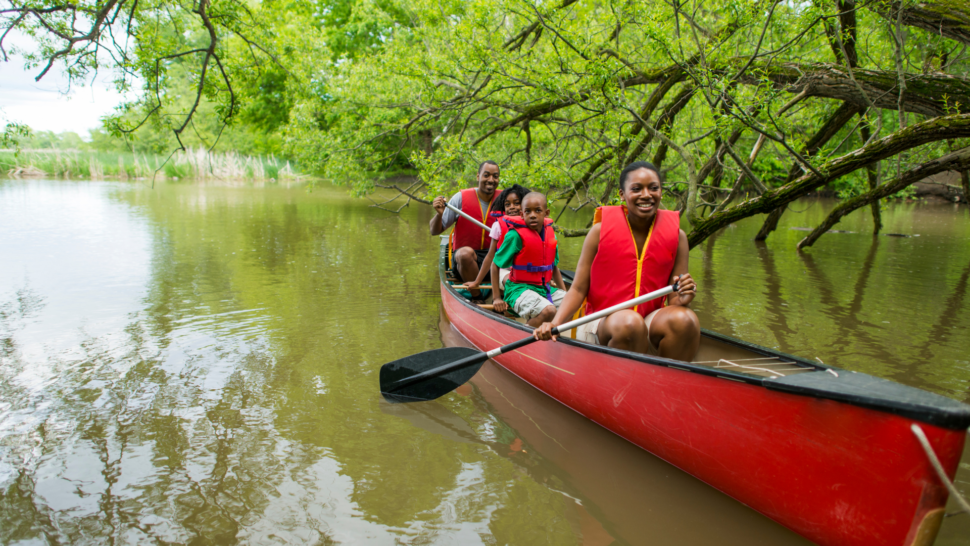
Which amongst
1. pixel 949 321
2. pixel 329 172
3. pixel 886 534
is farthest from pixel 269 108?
pixel 886 534

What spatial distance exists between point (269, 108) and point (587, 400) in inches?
862

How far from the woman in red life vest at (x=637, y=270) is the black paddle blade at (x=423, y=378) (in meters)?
0.65

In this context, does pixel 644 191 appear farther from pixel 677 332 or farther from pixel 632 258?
pixel 677 332

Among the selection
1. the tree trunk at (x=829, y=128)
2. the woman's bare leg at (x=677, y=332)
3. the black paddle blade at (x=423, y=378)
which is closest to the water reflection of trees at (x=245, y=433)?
the black paddle blade at (x=423, y=378)

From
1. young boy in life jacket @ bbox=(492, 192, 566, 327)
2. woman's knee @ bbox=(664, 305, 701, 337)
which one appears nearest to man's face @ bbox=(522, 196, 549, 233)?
young boy in life jacket @ bbox=(492, 192, 566, 327)

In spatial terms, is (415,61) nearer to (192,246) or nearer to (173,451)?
(192,246)

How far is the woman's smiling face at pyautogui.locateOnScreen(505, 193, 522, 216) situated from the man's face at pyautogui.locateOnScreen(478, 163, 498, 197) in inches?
34.5

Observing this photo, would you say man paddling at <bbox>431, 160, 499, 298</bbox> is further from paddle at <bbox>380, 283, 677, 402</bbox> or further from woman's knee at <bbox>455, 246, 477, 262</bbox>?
paddle at <bbox>380, 283, 677, 402</bbox>

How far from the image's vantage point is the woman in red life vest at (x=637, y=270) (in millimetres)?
2820

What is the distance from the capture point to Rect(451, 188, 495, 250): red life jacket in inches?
219

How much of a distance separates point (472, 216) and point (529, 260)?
165 cm

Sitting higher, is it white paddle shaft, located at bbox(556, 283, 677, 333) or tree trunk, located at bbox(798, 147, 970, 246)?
tree trunk, located at bbox(798, 147, 970, 246)

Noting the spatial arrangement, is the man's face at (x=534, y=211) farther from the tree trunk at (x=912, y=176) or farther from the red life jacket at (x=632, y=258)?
the tree trunk at (x=912, y=176)

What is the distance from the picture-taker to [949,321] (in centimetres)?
528
